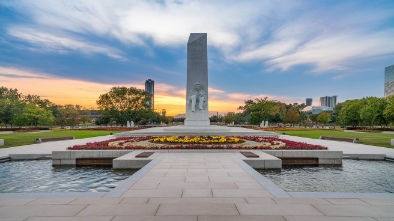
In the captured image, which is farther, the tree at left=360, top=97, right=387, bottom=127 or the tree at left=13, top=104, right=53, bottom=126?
the tree at left=13, top=104, right=53, bottom=126

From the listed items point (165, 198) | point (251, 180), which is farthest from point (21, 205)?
point (251, 180)

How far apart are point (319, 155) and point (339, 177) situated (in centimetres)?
300

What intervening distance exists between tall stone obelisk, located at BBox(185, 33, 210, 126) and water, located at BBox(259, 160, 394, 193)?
18.1m

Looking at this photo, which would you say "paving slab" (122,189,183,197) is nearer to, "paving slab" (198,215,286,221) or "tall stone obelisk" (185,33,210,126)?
"paving slab" (198,215,286,221)

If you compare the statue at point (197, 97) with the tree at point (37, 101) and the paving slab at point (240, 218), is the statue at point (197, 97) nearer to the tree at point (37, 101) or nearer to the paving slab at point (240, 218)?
the paving slab at point (240, 218)

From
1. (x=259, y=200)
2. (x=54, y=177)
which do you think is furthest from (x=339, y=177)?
(x=54, y=177)

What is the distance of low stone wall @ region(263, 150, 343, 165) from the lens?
13047 millimetres

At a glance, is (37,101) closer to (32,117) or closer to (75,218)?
(32,117)

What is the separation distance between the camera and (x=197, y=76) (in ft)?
98.4

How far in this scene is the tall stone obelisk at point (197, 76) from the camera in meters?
30.0

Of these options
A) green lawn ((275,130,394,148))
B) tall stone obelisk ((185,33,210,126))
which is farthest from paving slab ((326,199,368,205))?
tall stone obelisk ((185,33,210,126))

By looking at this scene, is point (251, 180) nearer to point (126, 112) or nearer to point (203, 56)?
point (203, 56)

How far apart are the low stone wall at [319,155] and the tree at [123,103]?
50.8 metres

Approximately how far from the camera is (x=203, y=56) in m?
30.1
